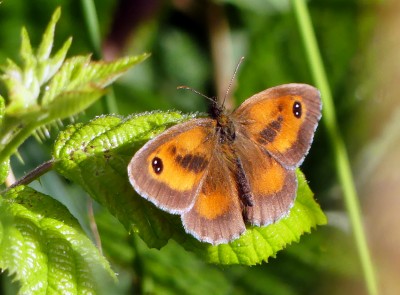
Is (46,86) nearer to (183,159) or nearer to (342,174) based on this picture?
A: (183,159)

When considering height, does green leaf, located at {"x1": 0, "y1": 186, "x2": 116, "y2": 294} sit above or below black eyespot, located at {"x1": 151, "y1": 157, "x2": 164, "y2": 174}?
below

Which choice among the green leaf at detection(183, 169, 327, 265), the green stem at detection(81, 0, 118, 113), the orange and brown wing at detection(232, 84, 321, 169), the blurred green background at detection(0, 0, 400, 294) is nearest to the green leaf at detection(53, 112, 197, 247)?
the green leaf at detection(183, 169, 327, 265)

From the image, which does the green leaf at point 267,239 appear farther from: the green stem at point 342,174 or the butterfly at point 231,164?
the green stem at point 342,174

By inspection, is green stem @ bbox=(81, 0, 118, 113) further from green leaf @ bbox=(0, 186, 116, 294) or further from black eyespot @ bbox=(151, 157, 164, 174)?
green leaf @ bbox=(0, 186, 116, 294)

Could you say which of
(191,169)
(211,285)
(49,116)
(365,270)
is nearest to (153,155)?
(191,169)

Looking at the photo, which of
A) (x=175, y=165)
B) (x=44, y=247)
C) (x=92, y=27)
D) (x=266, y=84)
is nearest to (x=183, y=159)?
(x=175, y=165)

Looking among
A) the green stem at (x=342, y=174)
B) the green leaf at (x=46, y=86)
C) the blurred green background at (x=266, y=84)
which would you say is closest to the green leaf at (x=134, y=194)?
the green leaf at (x=46, y=86)
